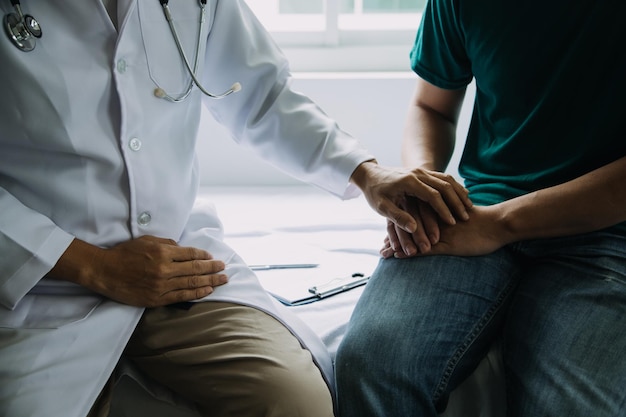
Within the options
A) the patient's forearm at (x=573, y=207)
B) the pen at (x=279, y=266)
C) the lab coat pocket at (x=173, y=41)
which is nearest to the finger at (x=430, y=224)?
the patient's forearm at (x=573, y=207)

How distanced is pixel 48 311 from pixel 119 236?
6.3 inches

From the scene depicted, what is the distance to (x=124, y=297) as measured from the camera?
1.10 m

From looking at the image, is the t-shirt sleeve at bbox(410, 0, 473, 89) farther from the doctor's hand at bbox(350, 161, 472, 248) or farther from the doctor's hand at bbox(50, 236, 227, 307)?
the doctor's hand at bbox(50, 236, 227, 307)

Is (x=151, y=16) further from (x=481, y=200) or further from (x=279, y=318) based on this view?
(x=481, y=200)

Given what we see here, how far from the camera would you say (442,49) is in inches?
56.0

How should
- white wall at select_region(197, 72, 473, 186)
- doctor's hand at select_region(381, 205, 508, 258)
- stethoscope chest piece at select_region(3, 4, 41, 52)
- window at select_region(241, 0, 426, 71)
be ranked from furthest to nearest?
1. window at select_region(241, 0, 426, 71)
2. white wall at select_region(197, 72, 473, 186)
3. doctor's hand at select_region(381, 205, 508, 258)
4. stethoscope chest piece at select_region(3, 4, 41, 52)

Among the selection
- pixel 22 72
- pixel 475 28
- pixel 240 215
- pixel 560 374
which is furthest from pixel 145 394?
pixel 475 28

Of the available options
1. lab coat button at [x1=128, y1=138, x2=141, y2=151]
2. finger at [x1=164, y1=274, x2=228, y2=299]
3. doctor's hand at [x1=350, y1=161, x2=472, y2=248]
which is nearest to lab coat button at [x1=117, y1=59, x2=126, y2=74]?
lab coat button at [x1=128, y1=138, x2=141, y2=151]

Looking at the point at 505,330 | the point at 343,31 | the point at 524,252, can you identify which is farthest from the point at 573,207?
the point at 343,31

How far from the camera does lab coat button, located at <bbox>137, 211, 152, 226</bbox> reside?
1.15m

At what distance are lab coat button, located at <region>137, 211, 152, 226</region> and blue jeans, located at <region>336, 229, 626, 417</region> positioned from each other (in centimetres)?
39

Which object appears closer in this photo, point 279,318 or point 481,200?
point 279,318

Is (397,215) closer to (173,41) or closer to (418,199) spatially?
(418,199)

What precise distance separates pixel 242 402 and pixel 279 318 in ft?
0.55
